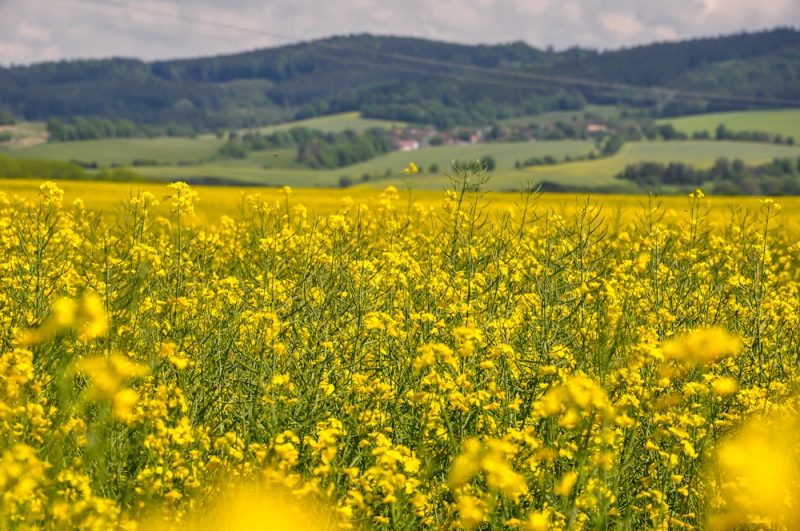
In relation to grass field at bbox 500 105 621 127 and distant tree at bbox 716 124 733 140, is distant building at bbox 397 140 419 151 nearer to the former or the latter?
grass field at bbox 500 105 621 127

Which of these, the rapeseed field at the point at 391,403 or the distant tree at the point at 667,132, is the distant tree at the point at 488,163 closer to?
the rapeseed field at the point at 391,403

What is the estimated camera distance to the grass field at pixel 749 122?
10981 centimetres

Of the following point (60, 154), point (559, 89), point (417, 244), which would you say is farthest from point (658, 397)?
point (559, 89)

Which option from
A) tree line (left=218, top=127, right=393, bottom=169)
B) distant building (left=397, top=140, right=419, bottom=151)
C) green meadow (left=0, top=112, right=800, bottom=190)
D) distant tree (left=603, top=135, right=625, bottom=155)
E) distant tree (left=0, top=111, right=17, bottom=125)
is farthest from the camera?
distant tree (left=0, top=111, right=17, bottom=125)

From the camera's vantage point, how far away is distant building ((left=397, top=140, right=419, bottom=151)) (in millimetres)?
126438

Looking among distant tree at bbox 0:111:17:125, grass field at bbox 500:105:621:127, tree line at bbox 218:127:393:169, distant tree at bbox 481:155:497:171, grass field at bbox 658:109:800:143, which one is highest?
grass field at bbox 500:105:621:127

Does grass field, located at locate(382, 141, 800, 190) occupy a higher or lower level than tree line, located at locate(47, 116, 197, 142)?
lower

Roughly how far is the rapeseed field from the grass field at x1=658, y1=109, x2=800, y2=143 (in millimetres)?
107062

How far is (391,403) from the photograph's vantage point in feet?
16.7

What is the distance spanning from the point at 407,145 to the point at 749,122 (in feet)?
166

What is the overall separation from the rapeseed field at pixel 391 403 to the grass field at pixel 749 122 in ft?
351

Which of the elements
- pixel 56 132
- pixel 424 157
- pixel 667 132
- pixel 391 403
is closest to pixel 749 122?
pixel 667 132

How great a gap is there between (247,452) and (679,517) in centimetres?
257

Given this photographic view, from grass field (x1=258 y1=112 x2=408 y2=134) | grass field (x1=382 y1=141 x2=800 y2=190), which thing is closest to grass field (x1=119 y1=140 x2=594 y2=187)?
grass field (x1=382 y1=141 x2=800 y2=190)
